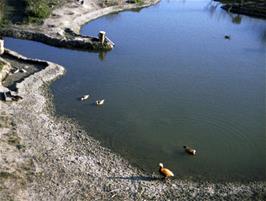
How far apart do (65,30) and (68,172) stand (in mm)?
23654

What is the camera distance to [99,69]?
1252 inches

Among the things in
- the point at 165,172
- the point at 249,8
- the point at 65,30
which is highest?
the point at 249,8

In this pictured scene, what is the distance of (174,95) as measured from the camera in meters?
27.4

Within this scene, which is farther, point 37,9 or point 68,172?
point 37,9

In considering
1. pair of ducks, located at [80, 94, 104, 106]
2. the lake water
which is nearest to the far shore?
the lake water

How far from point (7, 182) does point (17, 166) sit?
4.42ft

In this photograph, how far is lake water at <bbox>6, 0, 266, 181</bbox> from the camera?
21.1 m

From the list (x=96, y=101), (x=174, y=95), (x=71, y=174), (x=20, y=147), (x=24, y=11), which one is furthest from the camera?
(x=24, y=11)

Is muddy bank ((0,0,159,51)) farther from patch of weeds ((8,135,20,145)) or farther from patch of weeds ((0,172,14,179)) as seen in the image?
patch of weeds ((0,172,14,179))

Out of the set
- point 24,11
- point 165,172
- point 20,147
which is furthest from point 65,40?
point 165,172

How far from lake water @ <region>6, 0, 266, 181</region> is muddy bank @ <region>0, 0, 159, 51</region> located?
92 cm

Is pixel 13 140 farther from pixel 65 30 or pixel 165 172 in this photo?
pixel 65 30

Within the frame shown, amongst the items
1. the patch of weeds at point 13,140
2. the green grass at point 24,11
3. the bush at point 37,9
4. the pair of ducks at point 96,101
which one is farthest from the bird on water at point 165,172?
the bush at point 37,9

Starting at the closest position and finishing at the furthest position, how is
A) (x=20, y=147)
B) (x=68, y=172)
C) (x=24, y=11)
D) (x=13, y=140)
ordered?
(x=68, y=172) < (x=20, y=147) < (x=13, y=140) < (x=24, y=11)
